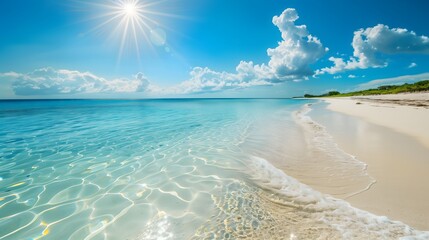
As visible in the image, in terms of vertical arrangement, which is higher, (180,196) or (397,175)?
(397,175)

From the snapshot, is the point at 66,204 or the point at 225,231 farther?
the point at 66,204

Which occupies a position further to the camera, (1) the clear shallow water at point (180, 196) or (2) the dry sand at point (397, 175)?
(2) the dry sand at point (397, 175)

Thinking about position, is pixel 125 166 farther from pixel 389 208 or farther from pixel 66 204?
pixel 389 208

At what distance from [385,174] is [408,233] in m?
2.56

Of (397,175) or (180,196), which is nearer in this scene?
(180,196)

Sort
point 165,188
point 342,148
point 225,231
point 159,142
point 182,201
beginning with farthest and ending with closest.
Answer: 1. point 159,142
2. point 342,148
3. point 165,188
4. point 182,201
5. point 225,231

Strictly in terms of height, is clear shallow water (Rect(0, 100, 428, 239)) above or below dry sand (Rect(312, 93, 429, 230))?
below

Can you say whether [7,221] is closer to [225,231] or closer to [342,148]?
[225,231]

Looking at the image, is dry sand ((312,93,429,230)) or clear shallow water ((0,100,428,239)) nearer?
clear shallow water ((0,100,428,239))

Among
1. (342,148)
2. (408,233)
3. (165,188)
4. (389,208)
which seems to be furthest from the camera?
(342,148)

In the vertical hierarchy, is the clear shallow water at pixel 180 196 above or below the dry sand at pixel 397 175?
below

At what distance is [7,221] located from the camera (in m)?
3.50

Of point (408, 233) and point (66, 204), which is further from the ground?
point (408, 233)

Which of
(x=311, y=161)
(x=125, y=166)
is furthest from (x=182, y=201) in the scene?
(x=311, y=161)
